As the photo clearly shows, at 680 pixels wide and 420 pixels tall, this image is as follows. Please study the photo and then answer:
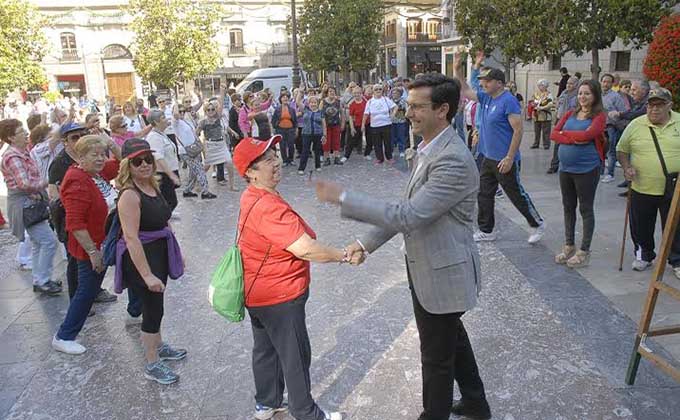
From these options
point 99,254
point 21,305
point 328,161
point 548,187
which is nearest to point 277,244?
point 99,254

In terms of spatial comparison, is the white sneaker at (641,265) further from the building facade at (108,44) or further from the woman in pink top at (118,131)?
the building facade at (108,44)

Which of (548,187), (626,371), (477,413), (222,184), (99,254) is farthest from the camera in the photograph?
(222,184)

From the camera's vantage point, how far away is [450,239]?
2629 millimetres

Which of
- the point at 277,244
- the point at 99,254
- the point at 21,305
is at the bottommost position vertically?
the point at 21,305

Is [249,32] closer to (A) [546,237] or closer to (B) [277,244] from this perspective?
(A) [546,237]

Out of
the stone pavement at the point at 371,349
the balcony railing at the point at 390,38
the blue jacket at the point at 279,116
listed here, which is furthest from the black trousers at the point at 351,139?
the balcony railing at the point at 390,38

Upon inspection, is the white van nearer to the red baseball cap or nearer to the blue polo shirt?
the blue polo shirt

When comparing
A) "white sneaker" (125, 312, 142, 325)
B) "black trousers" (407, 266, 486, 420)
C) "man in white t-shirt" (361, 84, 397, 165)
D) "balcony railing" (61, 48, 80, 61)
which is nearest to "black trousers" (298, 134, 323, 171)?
"man in white t-shirt" (361, 84, 397, 165)

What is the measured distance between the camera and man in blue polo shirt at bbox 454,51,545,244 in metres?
5.77

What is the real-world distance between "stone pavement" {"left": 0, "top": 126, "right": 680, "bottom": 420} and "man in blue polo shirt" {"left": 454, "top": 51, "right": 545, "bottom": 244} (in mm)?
442

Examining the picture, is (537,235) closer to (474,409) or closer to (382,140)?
(474,409)

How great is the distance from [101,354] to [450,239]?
3.07m

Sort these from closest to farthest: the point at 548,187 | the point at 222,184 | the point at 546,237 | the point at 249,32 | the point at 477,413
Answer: the point at 477,413 < the point at 546,237 < the point at 548,187 < the point at 222,184 < the point at 249,32

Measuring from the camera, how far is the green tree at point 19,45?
1744 centimetres
